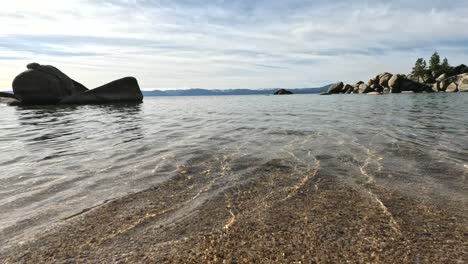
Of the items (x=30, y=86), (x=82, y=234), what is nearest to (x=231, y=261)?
(x=82, y=234)

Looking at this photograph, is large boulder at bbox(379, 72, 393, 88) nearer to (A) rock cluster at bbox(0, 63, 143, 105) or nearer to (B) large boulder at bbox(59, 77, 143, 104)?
(B) large boulder at bbox(59, 77, 143, 104)

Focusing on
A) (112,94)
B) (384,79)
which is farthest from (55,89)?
(384,79)

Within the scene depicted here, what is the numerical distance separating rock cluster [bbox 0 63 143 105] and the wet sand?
36.8 meters

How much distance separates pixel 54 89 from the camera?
3503 centimetres

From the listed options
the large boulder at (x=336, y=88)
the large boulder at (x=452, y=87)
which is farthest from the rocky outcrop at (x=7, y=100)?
the large boulder at (x=452, y=87)

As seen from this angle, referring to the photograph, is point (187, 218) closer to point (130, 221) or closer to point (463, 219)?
point (130, 221)

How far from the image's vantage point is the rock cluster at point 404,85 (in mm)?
72875

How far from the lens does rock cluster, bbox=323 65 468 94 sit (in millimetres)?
72875

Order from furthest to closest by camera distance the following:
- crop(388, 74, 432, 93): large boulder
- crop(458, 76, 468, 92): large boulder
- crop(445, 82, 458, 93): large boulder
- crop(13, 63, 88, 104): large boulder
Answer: crop(388, 74, 432, 93): large boulder < crop(445, 82, 458, 93): large boulder < crop(458, 76, 468, 92): large boulder < crop(13, 63, 88, 104): large boulder

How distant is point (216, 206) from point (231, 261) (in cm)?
136

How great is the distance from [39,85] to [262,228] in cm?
3907

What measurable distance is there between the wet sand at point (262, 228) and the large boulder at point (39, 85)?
36814mm

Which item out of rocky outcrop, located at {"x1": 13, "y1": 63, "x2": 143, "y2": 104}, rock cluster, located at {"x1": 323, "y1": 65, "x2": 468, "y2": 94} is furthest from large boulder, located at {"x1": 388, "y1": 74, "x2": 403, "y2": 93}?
rocky outcrop, located at {"x1": 13, "y1": 63, "x2": 143, "y2": 104}

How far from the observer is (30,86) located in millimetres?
33719
